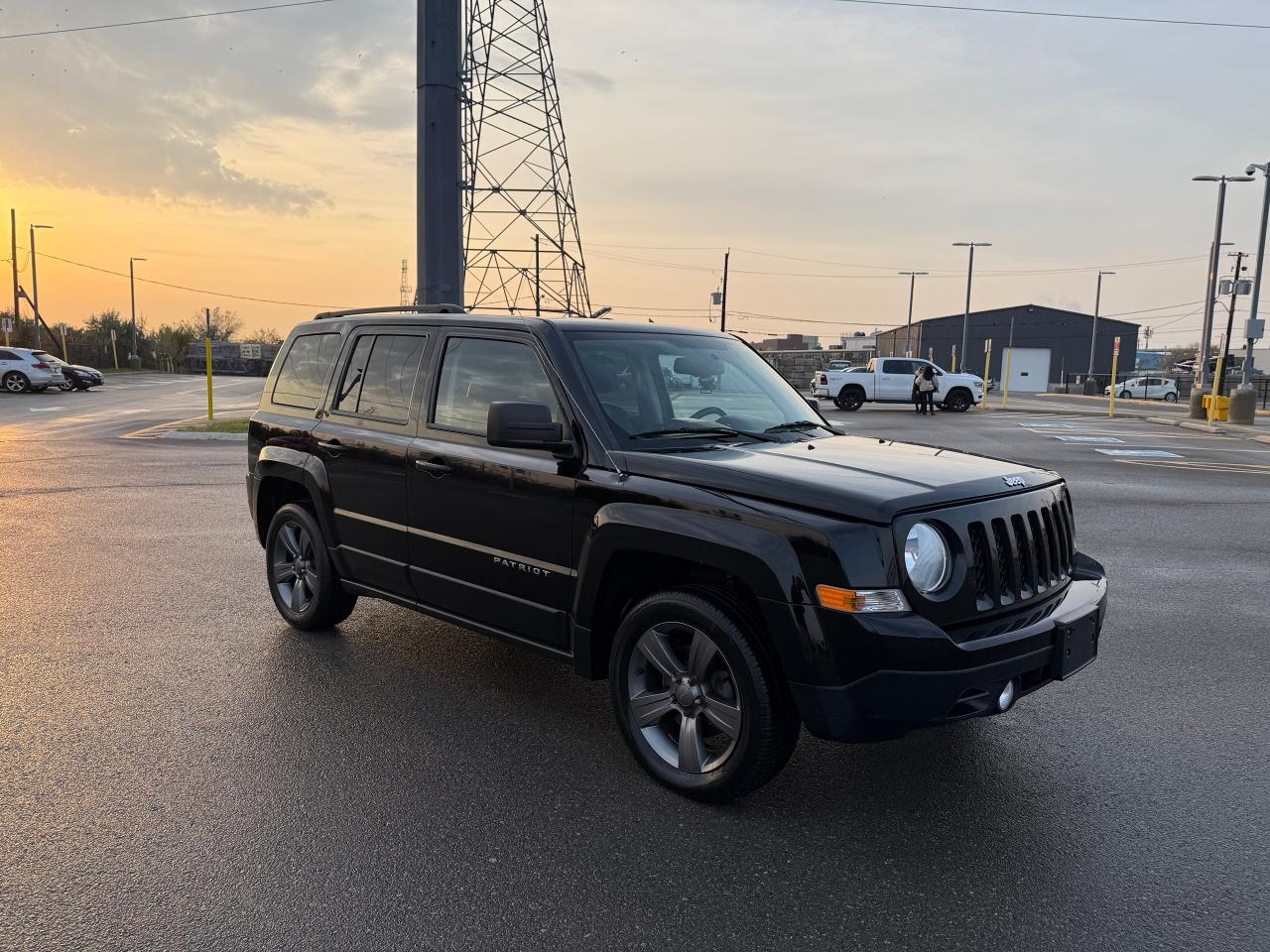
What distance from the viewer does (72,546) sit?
8188mm

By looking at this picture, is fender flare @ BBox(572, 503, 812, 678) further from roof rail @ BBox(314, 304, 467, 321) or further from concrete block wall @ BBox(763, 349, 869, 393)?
concrete block wall @ BBox(763, 349, 869, 393)

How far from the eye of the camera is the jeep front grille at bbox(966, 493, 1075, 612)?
3498 millimetres

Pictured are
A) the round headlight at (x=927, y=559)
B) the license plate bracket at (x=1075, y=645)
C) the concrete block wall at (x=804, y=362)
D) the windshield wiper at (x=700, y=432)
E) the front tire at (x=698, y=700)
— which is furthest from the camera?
the concrete block wall at (x=804, y=362)

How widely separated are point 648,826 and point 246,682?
8.29ft

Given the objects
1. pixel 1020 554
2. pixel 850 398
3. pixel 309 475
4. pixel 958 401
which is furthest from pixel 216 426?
pixel 958 401

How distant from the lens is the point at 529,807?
3637 mm

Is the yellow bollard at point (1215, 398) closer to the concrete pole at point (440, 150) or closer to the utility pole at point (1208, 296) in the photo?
the utility pole at point (1208, 296)

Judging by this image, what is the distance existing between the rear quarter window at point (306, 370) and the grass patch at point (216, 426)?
13.9 m

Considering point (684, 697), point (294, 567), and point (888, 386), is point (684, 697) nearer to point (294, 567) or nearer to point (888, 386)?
point (294, 567)

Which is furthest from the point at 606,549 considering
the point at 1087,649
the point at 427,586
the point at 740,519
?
the point at 1087,649

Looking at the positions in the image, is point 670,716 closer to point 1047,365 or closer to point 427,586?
point 427,586

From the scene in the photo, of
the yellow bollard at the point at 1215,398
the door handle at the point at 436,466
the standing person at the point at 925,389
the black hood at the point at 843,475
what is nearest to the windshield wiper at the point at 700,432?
the black hood at the point at 843,475

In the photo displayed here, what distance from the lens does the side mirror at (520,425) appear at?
3827 mm

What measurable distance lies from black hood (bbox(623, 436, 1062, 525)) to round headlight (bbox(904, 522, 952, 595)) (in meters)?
0.10
